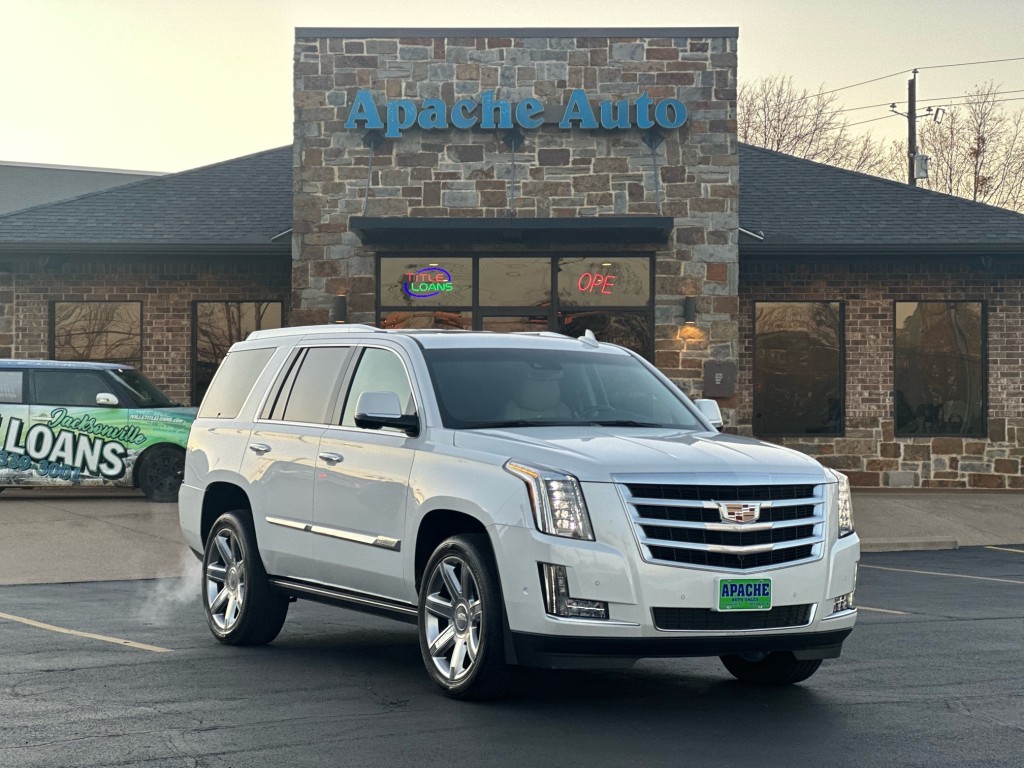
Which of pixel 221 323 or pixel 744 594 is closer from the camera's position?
pixel 744 594

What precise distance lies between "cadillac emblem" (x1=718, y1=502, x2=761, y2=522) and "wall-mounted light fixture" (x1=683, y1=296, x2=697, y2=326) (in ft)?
45.6

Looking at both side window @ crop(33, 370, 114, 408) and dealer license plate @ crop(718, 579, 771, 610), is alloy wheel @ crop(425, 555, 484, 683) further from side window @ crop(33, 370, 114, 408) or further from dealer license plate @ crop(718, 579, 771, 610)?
side window @ crop(33, 370, 114, 408)

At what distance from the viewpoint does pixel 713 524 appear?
23.3 feet

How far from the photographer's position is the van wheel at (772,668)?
26.2ft

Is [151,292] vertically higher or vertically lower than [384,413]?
higher

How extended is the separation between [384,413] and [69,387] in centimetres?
1275

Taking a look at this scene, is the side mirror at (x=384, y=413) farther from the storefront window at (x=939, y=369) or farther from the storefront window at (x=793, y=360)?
the storefront window at (x=939, y=369)

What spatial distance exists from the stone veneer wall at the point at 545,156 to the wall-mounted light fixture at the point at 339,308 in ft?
1.68

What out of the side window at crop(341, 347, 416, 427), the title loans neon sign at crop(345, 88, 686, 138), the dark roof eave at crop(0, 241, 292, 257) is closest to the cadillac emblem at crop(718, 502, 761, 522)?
the side window at crop(341, 347, 416, 427)

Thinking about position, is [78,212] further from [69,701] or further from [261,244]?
[69,701]

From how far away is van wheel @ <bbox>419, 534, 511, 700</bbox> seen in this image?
7211 mm

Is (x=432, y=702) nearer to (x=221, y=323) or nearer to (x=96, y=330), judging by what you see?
(x=221, y=323)

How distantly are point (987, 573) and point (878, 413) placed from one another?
30.6 feet

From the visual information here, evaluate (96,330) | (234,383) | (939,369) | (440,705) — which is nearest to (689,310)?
(939,369)
